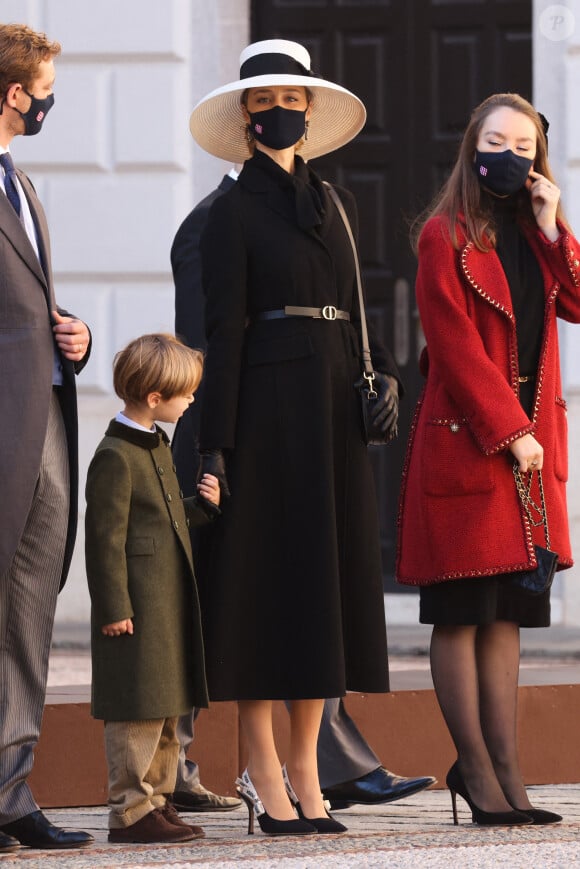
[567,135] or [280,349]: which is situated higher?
[567,135]

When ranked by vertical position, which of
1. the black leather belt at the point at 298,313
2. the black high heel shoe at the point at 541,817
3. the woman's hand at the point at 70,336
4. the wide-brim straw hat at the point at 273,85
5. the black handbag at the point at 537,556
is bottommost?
the black high heel shoe at the point at 541,817

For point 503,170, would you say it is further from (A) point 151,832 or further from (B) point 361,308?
(A) point 151,832

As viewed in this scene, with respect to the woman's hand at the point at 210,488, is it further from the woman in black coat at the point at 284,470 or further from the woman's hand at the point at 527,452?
the woman's hand at the point at 527,452

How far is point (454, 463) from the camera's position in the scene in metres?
4.45

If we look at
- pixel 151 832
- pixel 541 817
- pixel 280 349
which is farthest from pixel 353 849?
pixel 280 349

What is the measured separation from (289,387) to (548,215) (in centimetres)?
77

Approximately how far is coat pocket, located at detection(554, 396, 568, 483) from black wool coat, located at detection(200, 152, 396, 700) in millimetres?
478

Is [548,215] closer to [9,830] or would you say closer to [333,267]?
[333,267]

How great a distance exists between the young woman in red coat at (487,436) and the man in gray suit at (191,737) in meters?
0.28

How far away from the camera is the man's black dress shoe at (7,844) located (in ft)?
13.1

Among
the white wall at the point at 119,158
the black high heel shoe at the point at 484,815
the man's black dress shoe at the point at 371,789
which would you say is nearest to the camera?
the black high heel shoe at the point at 484,815

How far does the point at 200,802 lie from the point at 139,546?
0.91 meters

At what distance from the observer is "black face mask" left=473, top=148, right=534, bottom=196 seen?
4500mm

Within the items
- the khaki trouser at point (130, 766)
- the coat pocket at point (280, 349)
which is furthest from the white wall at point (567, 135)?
the khaki trouser at point (130, 766)
